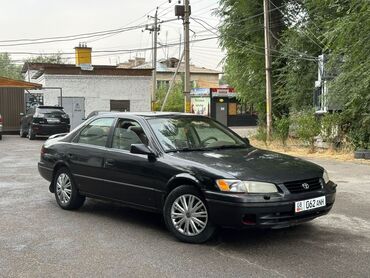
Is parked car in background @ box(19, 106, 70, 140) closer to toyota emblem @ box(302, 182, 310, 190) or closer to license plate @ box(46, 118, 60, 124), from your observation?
license plate @ box(46, 118, 60, 124)

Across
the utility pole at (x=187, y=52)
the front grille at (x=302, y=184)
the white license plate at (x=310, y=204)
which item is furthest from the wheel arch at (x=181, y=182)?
the utility pole at (x=187, y=52)

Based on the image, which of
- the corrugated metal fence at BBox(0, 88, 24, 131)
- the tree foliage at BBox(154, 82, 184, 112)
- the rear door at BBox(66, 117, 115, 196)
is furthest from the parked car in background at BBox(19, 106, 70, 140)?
the tree foliage at BBox(154, 82, 184, 112)

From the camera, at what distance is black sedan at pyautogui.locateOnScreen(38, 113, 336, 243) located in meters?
5.53

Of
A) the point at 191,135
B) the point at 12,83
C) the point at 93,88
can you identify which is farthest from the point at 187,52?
the point at 191,135

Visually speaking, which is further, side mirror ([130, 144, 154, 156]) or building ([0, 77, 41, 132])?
building ([0, 77, 41, 132])

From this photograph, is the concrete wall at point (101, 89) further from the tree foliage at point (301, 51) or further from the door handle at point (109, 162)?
the door handle at point (109, 162)

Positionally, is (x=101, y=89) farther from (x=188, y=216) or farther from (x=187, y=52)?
(x=188, y=216)

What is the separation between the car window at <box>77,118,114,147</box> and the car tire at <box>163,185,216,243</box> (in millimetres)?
1660

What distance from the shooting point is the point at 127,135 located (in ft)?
23.0

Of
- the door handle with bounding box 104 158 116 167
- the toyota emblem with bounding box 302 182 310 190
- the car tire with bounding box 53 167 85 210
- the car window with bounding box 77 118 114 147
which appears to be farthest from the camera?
the car tire with bounding box 53 167 85 210

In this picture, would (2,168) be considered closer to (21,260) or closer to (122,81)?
(21,260)

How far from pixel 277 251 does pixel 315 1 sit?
15625mm

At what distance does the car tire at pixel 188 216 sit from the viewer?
581 cm

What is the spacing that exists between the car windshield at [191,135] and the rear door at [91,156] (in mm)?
857
